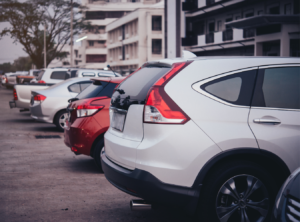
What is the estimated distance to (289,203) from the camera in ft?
9.28

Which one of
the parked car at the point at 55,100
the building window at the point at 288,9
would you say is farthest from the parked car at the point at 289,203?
the building window at the point at 288,9

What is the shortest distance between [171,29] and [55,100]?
27815 mm

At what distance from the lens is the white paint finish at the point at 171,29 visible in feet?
125

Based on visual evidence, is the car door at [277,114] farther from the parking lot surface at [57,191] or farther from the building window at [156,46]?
the building window at [156,46]

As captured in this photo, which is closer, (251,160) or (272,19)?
(251,160)

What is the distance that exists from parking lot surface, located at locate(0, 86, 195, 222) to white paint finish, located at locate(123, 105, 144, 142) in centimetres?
115

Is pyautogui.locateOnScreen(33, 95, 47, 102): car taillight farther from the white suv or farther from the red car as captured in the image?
the white suv

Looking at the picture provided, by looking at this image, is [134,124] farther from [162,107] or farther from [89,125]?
[89,125]

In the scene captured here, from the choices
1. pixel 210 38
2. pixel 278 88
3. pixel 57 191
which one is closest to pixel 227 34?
pixel 210 38

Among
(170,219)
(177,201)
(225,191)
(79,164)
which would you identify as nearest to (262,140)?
(225,191)

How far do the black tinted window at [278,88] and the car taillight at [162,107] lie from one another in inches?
29.6

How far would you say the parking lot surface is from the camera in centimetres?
470

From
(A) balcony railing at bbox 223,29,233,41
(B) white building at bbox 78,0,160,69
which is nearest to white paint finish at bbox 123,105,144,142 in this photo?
(A) balcony railing at bbox 223,29,233,41

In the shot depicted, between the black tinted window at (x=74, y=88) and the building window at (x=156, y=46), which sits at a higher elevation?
the building window at (x=156, y=46)
